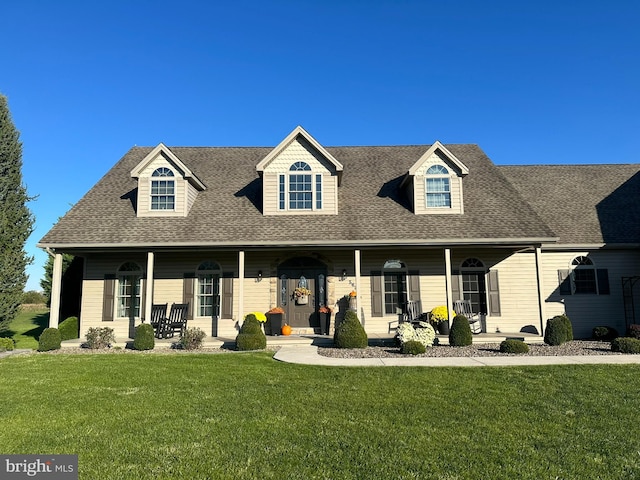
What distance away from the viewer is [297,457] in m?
4.13

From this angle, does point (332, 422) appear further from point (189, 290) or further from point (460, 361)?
point (189, 290)

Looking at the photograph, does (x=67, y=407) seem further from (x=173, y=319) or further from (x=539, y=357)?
(x=539, y=357)

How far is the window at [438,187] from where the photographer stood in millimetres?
14734

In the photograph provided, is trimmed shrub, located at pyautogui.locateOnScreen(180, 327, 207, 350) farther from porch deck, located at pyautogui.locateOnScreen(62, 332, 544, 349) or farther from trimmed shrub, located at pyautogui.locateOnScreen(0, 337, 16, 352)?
trimmed shrub, located at pyautogui.locateOnScreen(0, 337, 16, 352)

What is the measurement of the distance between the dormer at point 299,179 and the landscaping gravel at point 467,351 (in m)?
5.53

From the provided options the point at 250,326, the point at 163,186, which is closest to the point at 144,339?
the point at 250,326

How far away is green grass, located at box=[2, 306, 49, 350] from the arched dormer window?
10.1 metres

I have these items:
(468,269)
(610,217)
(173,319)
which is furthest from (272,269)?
(610,217)

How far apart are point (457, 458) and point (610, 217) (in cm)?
1592

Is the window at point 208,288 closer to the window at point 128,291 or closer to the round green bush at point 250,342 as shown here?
the window at point 128,291

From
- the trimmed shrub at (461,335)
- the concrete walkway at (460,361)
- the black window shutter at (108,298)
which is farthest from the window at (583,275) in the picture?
the black window shutter at (108,298)

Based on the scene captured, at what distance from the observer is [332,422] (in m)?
5.17

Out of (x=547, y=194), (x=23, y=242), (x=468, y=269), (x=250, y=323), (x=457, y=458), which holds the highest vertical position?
(x=547, y=194)

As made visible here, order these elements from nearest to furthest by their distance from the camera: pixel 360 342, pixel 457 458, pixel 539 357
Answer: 1. pixel 457 458
2. pixel 539 357
3. pixel 360 342
